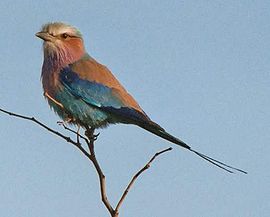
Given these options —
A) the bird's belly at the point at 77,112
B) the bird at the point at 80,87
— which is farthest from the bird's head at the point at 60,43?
the bird's belly at the point at 77,112

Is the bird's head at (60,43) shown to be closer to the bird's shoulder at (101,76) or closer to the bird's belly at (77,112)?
the bird's shoulder at (101,76)

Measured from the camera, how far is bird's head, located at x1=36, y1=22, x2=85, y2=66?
623 centimetres

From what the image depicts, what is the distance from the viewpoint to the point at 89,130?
5582 millimetres

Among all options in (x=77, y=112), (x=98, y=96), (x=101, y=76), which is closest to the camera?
(x=77, y=112)

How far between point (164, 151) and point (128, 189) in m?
0.42

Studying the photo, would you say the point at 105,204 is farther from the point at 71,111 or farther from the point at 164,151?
the point at 71,111

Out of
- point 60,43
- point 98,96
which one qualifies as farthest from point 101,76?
point 60,43

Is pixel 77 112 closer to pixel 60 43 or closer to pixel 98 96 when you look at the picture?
pixel 98 96

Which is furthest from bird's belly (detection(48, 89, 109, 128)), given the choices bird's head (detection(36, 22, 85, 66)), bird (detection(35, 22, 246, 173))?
bird's head (detection(36, 22, 85, 66))

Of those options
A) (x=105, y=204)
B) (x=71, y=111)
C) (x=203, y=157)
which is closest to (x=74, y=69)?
(x=71, y=111)

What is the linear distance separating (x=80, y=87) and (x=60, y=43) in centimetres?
51

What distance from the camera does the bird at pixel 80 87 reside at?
19.1 feet

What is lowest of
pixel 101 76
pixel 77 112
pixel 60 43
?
pixel 77 112

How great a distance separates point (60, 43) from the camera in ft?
20.7
